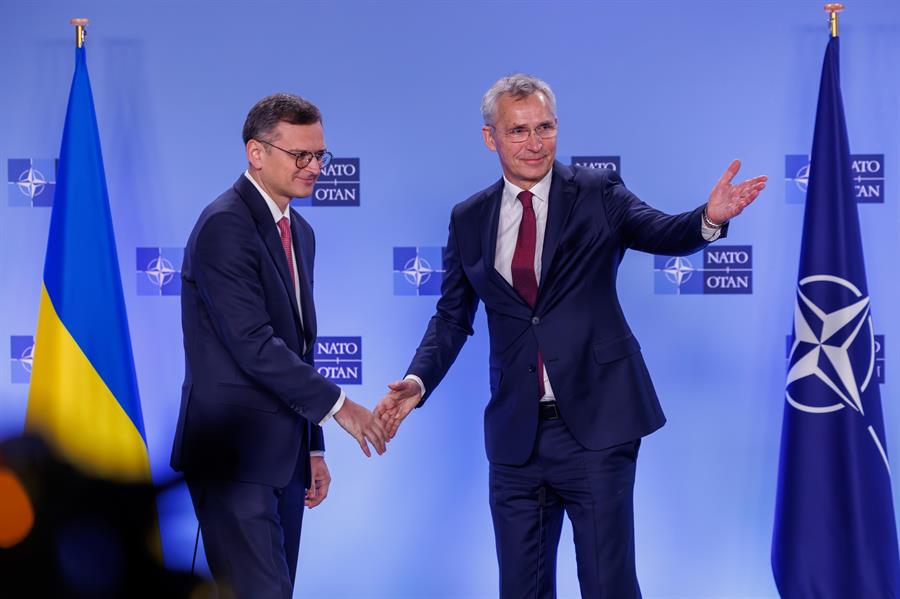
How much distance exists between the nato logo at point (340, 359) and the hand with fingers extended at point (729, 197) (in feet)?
6.44

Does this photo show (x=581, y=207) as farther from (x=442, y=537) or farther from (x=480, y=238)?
(x=442, y=537)

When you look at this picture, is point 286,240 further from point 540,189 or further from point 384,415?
point 540,189

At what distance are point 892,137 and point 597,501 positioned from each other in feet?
6.96

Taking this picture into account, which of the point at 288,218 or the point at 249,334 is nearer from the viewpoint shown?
the point at 249,334

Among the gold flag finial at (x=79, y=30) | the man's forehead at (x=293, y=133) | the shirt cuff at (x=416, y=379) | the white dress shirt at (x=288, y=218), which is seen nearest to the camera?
the white dress shirt at (x=288, y=218)

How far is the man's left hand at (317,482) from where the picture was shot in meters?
2.92

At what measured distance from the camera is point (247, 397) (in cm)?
256

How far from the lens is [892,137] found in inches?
154

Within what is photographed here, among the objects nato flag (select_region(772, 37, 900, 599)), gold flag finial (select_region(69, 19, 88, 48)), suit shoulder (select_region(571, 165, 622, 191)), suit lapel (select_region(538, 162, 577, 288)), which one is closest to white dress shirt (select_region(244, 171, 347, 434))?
suit lapel (select_region(538, 162, 577, 288))

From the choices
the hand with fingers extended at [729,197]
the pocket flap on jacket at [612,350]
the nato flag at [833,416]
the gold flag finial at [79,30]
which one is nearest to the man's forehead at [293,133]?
the pocket flap on jacket at [612,350]

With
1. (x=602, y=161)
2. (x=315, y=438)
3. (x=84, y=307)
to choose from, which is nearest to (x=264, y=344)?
(x=315, y=438)

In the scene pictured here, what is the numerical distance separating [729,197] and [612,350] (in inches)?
21.5

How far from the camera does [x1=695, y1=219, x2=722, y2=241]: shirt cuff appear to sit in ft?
8.36

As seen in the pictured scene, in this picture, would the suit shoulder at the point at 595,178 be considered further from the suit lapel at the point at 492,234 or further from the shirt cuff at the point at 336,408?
the shirt cuff at the point at 336,408
